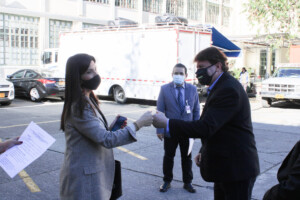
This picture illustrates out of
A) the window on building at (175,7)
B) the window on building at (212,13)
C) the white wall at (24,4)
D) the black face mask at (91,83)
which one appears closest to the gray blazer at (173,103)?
the black face mask at (91,83)

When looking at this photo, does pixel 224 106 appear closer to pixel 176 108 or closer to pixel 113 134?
pixel 113 134

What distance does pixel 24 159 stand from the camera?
2.72m

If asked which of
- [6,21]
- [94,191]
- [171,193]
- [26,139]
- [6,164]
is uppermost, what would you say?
[6,21]

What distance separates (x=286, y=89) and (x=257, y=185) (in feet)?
33.3

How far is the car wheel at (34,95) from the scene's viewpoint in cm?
1580

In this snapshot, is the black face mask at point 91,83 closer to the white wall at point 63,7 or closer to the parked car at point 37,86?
the parked car at point 37,86

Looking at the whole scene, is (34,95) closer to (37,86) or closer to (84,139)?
(37,86)

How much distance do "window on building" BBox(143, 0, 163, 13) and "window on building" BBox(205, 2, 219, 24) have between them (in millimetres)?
8573

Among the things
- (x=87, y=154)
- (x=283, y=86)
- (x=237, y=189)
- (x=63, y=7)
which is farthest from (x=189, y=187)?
(x=63, y=7)

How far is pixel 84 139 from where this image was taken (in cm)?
270

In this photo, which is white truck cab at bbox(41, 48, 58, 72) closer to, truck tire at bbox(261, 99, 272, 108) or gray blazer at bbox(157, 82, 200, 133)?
truck tire at bbox(261, 99, 272, 108)

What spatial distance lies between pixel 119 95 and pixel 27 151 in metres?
13.4

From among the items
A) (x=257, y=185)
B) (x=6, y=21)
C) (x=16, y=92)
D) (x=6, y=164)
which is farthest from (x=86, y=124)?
(x=6, y=21)

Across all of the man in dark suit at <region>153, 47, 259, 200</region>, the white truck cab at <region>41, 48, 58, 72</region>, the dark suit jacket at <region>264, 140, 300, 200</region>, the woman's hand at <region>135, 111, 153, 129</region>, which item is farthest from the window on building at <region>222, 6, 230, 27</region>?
the dark suit jacket at <region>264, 140, 300, 200</region>
